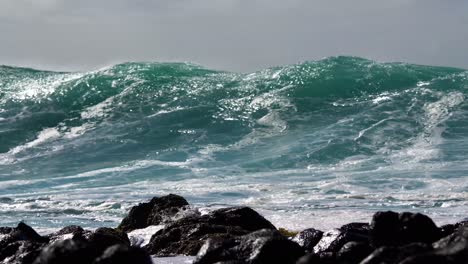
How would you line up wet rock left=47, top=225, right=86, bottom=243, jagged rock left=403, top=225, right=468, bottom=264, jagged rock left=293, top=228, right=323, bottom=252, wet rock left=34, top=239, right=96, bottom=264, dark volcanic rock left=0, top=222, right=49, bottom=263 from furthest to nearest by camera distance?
wet rock left=47, top=225, right=86, bottom=243, jagged rock left=293, top=228, right=323, bottom=252, dark volcanic rock left=0, top=222, right=49, bottom=263, wet rock left=34, top=239, right=96, bottom=264, jagged rock left=403, top=225, right=468, bottom=264

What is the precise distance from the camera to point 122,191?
859 inches

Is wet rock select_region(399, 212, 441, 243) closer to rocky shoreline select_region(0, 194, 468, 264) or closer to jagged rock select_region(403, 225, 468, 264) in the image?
rocky shoreline select_region(0, 194, 468, 264)

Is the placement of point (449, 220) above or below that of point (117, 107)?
below

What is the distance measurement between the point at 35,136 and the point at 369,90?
53.6ft

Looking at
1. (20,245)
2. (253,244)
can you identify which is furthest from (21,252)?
(253,244)

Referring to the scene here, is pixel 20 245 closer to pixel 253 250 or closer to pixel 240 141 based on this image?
pixel 253 250

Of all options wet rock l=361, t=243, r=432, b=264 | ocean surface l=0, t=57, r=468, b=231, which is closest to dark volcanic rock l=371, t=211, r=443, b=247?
wet rock l=361, t=243, r=432, b=264

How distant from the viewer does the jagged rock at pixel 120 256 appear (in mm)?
5566

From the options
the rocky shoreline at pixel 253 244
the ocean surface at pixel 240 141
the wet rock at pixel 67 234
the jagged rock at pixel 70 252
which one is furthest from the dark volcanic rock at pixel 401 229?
the ocean surface at pixel 240 141

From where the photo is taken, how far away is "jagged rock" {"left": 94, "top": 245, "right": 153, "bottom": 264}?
557cm

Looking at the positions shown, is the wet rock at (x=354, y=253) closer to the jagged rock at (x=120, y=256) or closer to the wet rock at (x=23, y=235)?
the jagged rock at (x=120, y=256)

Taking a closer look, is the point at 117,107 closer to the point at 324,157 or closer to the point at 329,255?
the point at 324,157

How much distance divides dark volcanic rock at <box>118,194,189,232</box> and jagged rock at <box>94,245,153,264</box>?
5.05 m

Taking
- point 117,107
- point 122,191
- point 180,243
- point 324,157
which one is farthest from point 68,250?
point 117,107
